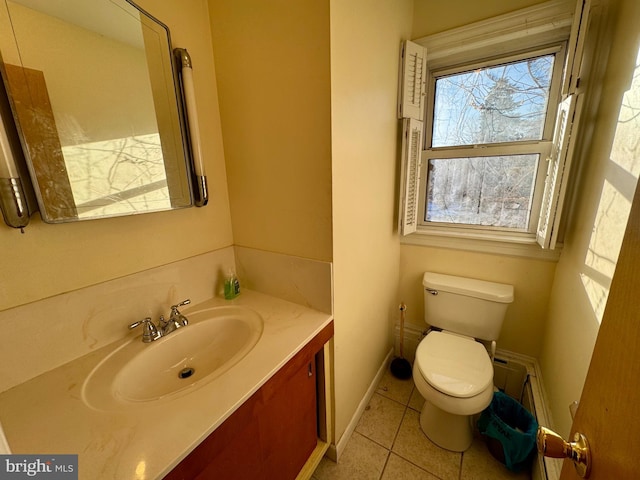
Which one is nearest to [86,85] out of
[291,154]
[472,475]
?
[291,154]

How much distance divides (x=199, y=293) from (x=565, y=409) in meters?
1.63

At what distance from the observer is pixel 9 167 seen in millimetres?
656

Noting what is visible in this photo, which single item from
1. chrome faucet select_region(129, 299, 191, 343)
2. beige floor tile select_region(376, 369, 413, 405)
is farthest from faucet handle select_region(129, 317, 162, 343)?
beige floor tile select_region(376, 369, 413, 405)

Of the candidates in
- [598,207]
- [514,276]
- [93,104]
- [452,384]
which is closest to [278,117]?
[93,104]

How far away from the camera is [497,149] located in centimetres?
152

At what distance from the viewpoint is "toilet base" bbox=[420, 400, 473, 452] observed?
4.30ft

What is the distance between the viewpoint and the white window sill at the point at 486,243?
143 cm

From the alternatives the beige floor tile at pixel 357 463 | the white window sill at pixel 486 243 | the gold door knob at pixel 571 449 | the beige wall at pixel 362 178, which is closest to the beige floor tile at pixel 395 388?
the beige wall at pixel 362 178

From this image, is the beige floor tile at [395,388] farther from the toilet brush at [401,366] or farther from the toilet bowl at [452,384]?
the toilet bowl at [452,384]

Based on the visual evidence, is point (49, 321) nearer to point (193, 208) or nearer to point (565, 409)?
point (193, 208)

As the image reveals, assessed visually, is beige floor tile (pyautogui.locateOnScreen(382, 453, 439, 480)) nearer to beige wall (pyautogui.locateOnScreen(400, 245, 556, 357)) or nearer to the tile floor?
the tile floor

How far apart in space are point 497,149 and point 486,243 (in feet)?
1.87

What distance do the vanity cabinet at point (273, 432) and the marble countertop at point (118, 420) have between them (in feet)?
0.11

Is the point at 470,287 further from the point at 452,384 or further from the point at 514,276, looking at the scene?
the point at 452,384
